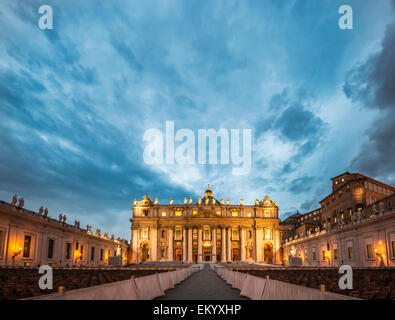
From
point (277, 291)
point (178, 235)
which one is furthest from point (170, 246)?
point (277, 291)

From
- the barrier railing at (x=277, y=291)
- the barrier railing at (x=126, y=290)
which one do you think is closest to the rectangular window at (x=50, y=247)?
the barrier railing at (x=126, y=290)

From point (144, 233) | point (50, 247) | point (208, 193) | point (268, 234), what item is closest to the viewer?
point (50, 247)

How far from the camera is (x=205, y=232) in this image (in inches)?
3693

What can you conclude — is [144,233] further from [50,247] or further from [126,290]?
[126,290]

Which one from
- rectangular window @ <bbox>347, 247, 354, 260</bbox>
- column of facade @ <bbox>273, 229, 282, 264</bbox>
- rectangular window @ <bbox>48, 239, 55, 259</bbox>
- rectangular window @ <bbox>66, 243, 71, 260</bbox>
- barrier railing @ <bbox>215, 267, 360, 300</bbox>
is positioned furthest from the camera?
column of facade @ <bbox>273, 229, 282, 264</bbox>

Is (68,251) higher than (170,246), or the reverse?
(68,251)

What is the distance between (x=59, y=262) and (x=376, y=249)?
42236mm

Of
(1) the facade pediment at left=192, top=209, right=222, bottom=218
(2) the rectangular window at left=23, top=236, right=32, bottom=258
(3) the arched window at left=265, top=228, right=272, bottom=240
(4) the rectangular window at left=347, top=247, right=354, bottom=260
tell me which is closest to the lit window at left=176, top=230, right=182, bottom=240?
(1) the facade pediment at left=192, top=209, right=222, bottom=218

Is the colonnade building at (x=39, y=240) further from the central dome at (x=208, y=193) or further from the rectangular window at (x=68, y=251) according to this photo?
the central dome at (x=208, y=193)

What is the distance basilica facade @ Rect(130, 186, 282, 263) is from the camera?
92.8m

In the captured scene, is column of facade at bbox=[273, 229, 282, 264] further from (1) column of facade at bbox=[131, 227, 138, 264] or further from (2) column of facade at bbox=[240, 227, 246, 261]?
(1) column of facade at bbox=[131, 227, 138, 264]

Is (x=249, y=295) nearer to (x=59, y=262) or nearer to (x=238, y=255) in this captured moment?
(x=59, y=262)

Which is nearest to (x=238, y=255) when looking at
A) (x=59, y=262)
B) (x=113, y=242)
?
(x=113, y=242)

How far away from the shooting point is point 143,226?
95312mm
